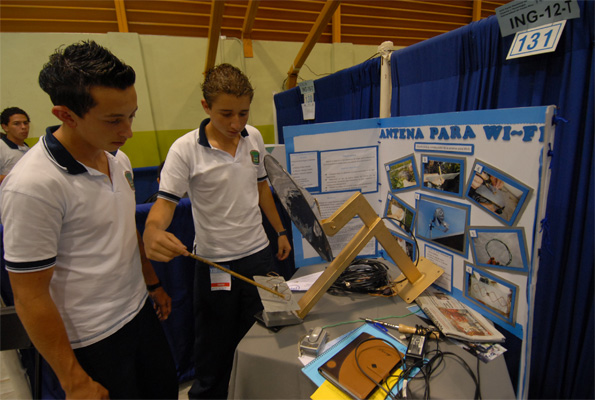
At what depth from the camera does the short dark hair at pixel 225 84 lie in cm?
112

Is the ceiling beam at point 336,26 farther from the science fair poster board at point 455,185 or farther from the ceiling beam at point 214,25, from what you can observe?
the science fair poster board at point 455,185

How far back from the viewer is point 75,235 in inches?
30.0

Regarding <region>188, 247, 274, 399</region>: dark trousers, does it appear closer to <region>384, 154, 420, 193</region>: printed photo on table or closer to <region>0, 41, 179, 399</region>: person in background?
<region>0, 41, 179, 399</region>: person in background

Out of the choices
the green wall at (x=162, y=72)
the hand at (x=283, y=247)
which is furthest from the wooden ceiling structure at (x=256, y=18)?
the hand at (x=283, y=247)

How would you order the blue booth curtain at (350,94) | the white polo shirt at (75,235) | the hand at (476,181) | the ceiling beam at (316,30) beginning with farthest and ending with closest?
the ceiling beam at (316,30) → the blue booth curtain at (350,94) → the hand at (476,181) → the white polo shirt at (75,235)

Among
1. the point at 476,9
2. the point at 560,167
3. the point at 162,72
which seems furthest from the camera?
the point at 476,9

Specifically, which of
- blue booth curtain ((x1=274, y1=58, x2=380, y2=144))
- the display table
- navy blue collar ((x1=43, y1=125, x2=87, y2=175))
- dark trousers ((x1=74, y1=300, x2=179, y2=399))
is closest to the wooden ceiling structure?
blue booth curtain ((x1=274, y1=58, x2=380, y2=144))

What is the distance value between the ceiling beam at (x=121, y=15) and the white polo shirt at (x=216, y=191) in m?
3.28

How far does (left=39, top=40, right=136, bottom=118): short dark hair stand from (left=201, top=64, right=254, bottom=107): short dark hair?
42cm

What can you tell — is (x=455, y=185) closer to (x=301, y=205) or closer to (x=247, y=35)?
(x=301, y=205)

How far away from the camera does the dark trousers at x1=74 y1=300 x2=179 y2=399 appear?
83 cm

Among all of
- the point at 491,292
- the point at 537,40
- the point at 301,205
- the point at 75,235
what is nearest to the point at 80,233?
the point at 75,235

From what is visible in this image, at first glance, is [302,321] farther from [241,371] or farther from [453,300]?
[453,300]

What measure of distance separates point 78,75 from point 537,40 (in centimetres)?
122
